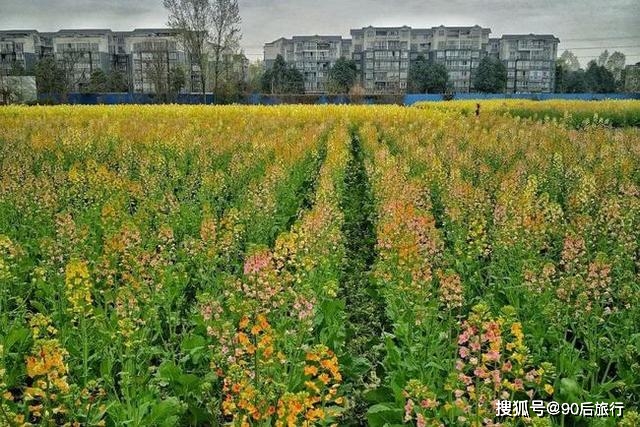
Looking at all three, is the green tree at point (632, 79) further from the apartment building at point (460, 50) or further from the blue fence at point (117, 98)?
the blue fence at point (117, 98)

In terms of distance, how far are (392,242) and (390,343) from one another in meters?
1.10

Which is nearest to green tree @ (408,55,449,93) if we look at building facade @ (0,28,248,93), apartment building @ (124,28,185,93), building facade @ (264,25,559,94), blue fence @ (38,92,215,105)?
apartment building @ (124,28,185,93)

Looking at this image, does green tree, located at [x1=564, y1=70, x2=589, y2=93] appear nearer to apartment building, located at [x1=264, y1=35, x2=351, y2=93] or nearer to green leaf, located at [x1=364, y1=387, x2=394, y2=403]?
apartment building, located at [x1=264, y1=35, x2=351, y2=93]

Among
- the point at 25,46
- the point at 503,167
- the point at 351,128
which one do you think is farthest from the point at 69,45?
the point at 503,167

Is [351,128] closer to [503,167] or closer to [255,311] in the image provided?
[503,167]

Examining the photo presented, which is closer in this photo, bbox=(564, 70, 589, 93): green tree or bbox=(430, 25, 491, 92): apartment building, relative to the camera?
bbox=(564, 70, 589, 93): green tree

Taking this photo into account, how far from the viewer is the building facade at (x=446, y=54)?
381 ft

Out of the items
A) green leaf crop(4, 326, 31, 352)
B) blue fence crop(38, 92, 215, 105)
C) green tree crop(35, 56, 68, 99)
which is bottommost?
green leaf crop(4, 326, 31, 352)

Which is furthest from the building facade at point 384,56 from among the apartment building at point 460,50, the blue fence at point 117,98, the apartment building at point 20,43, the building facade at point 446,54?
the blue fence at point 117,98

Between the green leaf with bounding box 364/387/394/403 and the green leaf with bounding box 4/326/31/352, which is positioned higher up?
the green leaf with bounding box 4/326/31/352

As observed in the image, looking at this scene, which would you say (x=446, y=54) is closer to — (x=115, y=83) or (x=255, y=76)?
(x=255, y=76)

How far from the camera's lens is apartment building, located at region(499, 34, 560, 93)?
11738 centimetres

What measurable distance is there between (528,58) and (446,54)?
16.0 m

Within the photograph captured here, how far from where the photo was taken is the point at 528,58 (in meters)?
119
